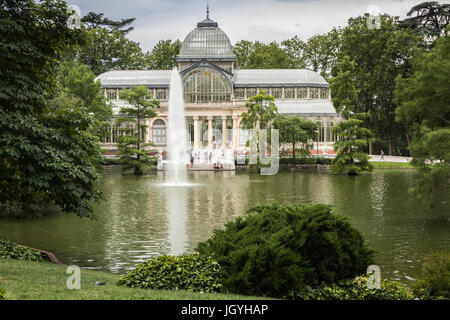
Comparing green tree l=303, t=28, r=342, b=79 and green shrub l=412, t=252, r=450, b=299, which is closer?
green shrub l=412, t=252, r=450, b=299

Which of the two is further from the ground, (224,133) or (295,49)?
(295,49)

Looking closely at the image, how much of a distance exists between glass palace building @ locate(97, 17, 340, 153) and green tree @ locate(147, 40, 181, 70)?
1362 cm

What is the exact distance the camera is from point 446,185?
67.3 ft

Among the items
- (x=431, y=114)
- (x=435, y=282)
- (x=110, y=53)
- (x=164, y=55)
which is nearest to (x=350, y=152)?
(x=431, y=114)

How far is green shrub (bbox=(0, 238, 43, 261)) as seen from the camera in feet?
40.8

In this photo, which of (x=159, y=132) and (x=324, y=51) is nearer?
(x=159, y=132)

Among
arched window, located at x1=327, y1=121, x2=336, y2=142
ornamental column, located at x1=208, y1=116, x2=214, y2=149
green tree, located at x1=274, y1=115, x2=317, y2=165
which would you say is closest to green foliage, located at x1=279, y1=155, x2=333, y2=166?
green tree, located at x1=274, y1=115, x2=317, y2=165

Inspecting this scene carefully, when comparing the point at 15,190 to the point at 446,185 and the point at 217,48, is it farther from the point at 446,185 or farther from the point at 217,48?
the point at 217,48

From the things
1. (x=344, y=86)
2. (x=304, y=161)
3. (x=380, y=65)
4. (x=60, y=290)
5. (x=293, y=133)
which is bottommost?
(x=60, y=290)

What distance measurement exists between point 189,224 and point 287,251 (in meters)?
11.3

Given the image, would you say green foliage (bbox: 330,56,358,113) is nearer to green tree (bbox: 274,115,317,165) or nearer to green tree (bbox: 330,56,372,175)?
green tree (bbox: 330,56,372,175)

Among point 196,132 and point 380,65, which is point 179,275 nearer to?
point 196,132

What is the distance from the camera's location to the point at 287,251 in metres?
8.86

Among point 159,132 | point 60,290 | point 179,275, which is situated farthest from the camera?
point 159,132
